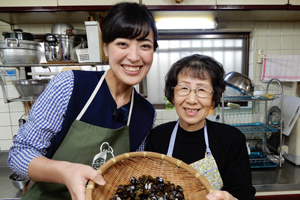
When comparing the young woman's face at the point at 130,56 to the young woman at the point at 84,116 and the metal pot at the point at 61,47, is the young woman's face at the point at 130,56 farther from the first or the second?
the metal pot at the point at 61,47

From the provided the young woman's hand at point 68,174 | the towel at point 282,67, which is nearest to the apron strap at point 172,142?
the young woman's hand at point 68,174

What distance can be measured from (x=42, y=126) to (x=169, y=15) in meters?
1.43

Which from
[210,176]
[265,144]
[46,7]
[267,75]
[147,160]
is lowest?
[265,144]

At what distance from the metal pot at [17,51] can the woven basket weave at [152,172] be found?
1274 mm

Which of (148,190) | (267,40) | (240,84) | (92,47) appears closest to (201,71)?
(148,190)

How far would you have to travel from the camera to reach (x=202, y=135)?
954mm

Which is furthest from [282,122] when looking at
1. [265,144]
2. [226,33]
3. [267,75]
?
[226,33]

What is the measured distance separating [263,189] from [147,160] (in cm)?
109

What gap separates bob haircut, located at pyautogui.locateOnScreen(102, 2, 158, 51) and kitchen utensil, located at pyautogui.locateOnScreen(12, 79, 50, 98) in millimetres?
1088

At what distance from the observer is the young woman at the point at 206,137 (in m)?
0.86

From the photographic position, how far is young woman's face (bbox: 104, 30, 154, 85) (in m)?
0.80

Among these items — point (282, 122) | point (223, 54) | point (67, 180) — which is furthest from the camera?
point (223, 54)

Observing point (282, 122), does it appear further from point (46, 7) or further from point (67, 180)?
point (46, 7)

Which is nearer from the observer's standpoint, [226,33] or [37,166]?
[37,166]
